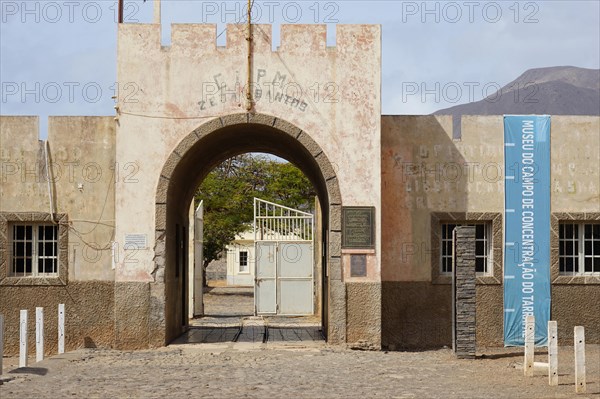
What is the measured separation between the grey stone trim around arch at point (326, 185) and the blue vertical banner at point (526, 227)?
344cm

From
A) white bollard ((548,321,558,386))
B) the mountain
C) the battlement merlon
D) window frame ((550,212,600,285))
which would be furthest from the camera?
the mountain

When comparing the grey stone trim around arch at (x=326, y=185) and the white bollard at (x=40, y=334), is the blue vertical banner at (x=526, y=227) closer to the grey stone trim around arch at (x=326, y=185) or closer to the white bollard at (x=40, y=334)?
the grey stone trim around arch at (x=326, y=185)

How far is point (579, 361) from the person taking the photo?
1229cm

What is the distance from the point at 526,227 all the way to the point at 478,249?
1008mm

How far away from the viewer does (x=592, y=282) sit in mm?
18047

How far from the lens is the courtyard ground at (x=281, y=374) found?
11945 mm

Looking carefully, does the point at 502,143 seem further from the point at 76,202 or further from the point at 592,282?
the point at 76,202

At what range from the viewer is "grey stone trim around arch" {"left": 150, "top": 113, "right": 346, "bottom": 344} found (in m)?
16.7

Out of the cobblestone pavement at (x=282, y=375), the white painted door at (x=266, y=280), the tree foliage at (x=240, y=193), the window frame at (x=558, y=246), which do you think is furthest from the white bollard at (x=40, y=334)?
the tree foliage at (x=240, y=193)

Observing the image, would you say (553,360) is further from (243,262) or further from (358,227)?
(243,262)

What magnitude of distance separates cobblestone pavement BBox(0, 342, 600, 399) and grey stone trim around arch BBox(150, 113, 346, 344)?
75 cm

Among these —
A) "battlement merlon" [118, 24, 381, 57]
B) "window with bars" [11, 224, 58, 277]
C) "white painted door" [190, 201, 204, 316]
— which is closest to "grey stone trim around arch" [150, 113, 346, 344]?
"battlement merlon" [118, 24, 381, 57]

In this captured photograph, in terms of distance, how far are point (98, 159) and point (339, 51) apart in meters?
4.92

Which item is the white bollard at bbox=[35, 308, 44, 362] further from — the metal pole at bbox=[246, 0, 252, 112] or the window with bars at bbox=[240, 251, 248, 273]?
the window with bars at bbox=[240, 251, 248, 273]
